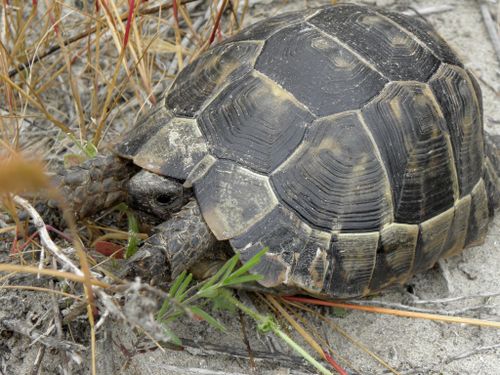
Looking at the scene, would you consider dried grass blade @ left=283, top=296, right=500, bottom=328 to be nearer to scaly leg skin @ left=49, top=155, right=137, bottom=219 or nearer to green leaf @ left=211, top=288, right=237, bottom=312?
green leaf @ left=211, top=288, right=237, bottom=312

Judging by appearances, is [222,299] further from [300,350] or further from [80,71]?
[80,71]

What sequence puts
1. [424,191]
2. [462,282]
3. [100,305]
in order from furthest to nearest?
[462,282] → [424,191] → [100,305]

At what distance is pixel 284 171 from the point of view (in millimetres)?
2123

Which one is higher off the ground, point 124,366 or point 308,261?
point 308,261

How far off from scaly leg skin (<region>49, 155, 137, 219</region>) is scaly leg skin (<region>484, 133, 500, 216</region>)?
61.3 inches

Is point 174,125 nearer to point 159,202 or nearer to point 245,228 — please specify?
point 159,202

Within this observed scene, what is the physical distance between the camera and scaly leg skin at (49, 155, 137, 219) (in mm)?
2328

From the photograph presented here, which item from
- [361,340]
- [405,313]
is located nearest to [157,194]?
[361,340]

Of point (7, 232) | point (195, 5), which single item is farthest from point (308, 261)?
point (195, 5)

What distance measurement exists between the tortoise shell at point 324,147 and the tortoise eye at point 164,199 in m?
0.09

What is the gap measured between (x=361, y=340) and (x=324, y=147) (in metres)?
0.79

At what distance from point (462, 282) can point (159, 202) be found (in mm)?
1363

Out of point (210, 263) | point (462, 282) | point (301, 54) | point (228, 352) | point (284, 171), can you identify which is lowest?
point (462, 282)

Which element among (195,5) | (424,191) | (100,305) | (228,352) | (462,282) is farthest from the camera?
(195,5)
